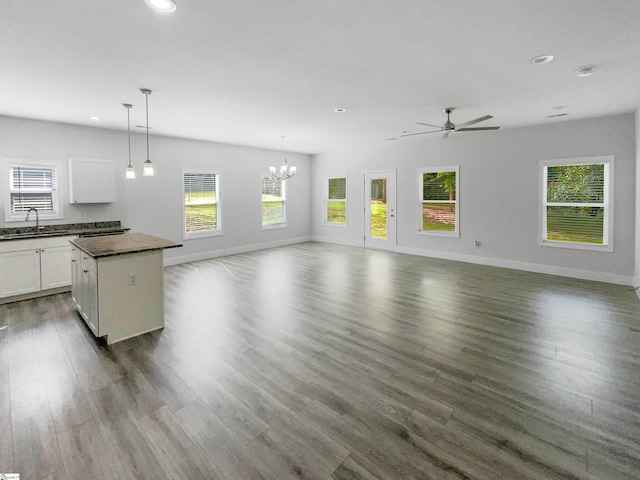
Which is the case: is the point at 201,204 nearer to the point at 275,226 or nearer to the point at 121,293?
the point at 275,226

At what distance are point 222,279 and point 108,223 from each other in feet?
7.93

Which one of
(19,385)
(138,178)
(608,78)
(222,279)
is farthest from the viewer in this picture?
(138,178)

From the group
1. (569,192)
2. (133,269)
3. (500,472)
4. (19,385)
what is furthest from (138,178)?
(569,192)

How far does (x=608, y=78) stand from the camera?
3.62m

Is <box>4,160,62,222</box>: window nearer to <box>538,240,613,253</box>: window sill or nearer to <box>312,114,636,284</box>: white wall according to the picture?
<box>312,114,636,284</box>: white wall

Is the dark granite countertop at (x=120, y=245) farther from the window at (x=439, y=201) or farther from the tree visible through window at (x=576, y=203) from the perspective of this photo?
the tree visible through window at (x=576, y=203)

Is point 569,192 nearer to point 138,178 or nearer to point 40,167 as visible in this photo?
point 138,178

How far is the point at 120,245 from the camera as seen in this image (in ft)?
12.0

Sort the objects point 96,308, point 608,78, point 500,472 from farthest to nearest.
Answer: point 608,78
point 96,308
point 500,472

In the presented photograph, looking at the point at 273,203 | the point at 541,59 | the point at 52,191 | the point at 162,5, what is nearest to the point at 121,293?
the point at 162,5

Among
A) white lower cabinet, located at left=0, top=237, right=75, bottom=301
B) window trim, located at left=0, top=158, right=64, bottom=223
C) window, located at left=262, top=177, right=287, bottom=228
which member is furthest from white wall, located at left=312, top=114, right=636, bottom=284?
white lower cabinet, located at left=0, top=237, right=75, bottom=301

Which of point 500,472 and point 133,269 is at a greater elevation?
point 133,269

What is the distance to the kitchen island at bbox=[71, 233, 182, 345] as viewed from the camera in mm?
3311

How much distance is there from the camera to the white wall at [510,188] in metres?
5.34
